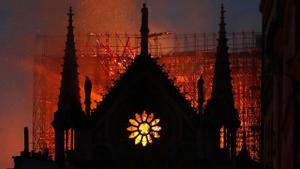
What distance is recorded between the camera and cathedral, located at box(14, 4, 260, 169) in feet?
196

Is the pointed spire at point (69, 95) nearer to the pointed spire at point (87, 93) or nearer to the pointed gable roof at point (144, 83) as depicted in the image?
the pointed spire at point (87, 93)

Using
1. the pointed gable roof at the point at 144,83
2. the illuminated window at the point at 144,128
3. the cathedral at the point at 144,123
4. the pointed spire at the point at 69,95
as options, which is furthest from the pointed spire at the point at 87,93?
the illuminated window at the point at 144,128

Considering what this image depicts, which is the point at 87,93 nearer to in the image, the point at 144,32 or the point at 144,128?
the point at 144,128

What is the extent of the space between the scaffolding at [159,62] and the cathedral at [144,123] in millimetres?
15911

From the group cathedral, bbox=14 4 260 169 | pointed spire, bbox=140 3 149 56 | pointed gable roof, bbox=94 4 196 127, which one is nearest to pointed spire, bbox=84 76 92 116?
cathedral, bbox=14 4 260 169

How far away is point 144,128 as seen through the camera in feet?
205

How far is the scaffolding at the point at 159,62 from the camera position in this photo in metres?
82.3

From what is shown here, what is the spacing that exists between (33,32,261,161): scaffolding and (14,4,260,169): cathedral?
1591 cm

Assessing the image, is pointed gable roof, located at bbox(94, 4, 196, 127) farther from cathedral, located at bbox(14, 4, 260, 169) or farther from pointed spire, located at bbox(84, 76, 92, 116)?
pointed spire, located at bbox(84, 76, 92, 116)

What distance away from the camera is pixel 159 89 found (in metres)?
61.8

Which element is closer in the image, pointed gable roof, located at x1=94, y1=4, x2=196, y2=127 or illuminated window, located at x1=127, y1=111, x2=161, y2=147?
pointed gable roof, located at x1=94, y1=4, x2=196, y2=127

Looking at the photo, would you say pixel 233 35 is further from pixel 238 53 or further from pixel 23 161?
pixel 23 161

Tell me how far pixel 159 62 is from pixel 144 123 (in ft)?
88.7

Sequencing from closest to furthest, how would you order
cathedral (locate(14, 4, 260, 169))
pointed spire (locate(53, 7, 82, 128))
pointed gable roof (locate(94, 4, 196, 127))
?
pointed spire (locate(53, 7, 82, 128)) → cathedral (locate(14, 4, 260, 169)) → pointed gable roof (locate(94, 4, 196, 127))
